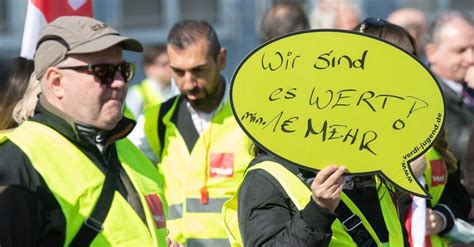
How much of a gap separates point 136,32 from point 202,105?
1076 centimetres

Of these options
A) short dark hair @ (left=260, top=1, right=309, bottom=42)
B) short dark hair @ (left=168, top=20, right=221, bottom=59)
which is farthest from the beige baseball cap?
short dark hair @ (left=260, top=1, right=309, bottom=42)

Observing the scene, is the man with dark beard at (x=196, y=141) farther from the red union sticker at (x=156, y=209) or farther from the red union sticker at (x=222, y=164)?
the red union sticker at (x=156, y=209)

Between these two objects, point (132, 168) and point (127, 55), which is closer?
point (132, 168)

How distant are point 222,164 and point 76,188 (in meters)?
1.98

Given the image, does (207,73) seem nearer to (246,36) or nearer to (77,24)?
(77,24)

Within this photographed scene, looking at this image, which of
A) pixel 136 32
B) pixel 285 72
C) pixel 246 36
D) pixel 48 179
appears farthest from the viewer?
pixel 136 32

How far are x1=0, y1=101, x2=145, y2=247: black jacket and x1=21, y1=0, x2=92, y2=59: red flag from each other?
1.24 m

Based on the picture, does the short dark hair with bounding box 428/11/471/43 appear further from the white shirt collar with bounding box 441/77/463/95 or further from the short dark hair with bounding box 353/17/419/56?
the short dark hair with bounding box 353/17/419/56

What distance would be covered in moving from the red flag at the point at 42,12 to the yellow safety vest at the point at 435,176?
1.68 meters

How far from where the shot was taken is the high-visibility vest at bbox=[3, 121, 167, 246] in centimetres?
438

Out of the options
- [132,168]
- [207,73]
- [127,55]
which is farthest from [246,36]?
[132,168]

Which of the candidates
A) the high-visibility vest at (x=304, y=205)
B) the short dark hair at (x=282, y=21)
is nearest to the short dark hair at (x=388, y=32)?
the high-visibility vest at (x=304, y=205)

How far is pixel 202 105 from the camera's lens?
654cm

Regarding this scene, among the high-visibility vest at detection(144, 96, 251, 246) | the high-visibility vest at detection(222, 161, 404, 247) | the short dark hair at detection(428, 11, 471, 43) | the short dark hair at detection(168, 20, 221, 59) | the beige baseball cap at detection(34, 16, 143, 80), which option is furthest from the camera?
the short dark hair at detection(428, 11, 471, 43)
